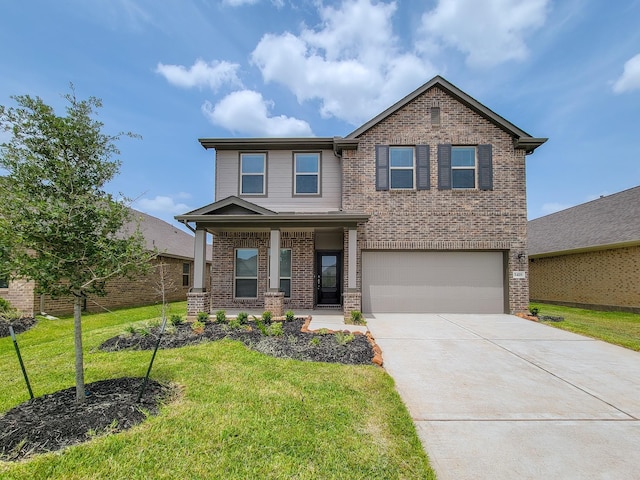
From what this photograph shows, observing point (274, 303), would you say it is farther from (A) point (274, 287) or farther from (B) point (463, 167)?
(B) point (463, 167)

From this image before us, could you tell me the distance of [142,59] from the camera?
29.6 feet

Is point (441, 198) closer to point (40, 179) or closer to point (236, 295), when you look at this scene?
point (236, 295)

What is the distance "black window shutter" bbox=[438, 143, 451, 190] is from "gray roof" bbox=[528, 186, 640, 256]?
23.3 feet

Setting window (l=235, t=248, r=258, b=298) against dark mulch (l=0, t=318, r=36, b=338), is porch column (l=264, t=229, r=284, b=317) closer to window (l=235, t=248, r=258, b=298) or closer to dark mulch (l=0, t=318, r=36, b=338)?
window (l=235, t=248, r=258, b=298)

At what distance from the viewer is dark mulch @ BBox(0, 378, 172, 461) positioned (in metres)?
2.92

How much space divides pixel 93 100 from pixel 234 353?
4.39 m

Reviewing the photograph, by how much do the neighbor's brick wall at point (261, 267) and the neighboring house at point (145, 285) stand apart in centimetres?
168

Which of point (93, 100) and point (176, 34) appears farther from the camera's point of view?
point (176, 34)

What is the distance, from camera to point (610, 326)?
9398 mm

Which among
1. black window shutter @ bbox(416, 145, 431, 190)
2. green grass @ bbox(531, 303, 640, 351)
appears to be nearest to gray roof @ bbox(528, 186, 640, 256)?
green grass @ bbox(531, 303, 640, 351)

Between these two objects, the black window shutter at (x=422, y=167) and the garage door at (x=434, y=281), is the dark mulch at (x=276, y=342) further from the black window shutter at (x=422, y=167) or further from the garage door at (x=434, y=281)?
the black window shutter at (x=422, y=167)

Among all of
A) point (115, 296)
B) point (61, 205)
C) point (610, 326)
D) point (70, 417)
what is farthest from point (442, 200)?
point (115, 296)

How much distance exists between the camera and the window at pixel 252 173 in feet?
40.0

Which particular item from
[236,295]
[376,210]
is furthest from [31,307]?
[376,210]
